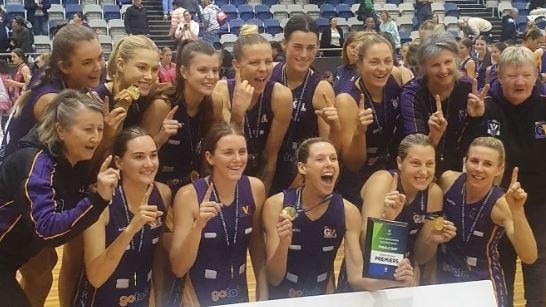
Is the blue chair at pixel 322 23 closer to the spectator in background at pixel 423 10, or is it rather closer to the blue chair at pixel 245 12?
the blue chair at pixel 245 12

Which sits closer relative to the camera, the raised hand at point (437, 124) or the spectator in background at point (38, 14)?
the raised hand at point (437, 124)

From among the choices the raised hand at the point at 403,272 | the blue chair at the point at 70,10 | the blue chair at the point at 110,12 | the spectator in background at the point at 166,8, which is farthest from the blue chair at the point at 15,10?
the raised hand at the point at 403,272

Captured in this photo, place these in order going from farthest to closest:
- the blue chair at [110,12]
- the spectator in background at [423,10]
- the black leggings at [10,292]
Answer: the spectator in background at [423,10] < the blue chair at [110,12] < the black leggings at [10,292]

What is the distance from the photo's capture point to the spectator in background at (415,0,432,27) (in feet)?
42.2

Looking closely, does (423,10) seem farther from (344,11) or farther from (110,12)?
(110,12)

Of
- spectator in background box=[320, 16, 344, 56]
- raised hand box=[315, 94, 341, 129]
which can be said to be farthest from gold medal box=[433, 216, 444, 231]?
spectator in background box=[320, 16, 344, 56]

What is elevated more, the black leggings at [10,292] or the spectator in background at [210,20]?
the spectator in background at [210,20]

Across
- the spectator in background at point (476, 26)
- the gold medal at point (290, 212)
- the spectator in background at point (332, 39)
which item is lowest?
the gold medal at point (290, 212)

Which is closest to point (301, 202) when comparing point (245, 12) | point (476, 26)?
point (245, 12)

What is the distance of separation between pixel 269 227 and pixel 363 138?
0.68 m

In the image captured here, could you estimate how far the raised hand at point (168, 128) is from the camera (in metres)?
2.89

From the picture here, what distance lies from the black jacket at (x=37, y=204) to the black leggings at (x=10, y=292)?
30 millimetres

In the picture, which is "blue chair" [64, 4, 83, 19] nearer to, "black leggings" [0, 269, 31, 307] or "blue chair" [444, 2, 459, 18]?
"blue chair" [444, 2, 459, 18]

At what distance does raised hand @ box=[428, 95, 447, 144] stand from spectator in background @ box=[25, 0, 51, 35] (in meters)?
9.40
